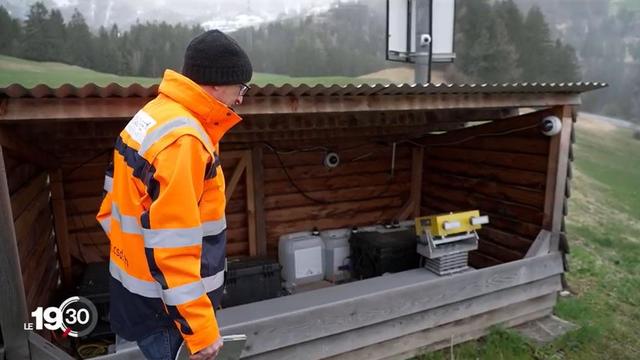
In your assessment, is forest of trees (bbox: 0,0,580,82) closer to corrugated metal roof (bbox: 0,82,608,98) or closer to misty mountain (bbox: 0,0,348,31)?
misty mountain (bbox: 0,0,348,31)

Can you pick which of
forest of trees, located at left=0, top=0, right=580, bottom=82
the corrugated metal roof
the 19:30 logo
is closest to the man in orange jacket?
the corrugated metal roof

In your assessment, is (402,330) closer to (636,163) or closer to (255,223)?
(255,223)

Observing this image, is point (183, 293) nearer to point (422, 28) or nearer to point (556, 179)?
point (556, 179)

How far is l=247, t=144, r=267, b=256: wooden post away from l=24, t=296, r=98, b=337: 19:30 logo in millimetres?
1921

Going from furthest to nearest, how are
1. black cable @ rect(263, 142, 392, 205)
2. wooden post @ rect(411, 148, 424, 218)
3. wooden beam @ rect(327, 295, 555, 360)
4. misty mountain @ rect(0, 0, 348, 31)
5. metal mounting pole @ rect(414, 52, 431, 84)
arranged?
misty mountain @ rect(0, 0, 348, 31)
wooden post @ rect(411, 148, 424, 218)
metal mounting pole @ rect(414, 52, 431, 84)
black cable @ rect(263, 142, 392, 205)
wooden beam @ rect(327, 295, 555, 360)

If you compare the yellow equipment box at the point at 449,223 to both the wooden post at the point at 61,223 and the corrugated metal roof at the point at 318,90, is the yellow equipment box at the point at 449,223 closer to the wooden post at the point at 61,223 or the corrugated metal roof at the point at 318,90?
the corrugated metal roof at the point at 318,90

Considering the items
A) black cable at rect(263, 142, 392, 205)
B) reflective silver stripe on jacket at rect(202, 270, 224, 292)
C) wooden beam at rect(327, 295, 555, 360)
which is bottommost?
wooden beam at rect(327, 295, 555, 360)

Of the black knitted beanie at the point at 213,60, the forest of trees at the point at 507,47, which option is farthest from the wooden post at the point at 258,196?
the forest of trees at the point at 507,47

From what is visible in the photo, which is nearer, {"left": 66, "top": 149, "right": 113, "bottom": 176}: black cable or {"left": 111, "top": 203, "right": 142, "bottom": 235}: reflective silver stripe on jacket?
{"left": 111, "top": 203, "right": 142, "bottom": 235}: reflective silver stripe on jacket

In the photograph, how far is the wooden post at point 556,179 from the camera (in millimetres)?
4082

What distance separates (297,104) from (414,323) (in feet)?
6.70

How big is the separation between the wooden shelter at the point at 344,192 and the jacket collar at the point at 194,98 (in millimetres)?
888

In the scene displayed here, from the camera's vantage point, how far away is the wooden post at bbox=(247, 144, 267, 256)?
16.2 ft

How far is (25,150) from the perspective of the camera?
2.99 metres
